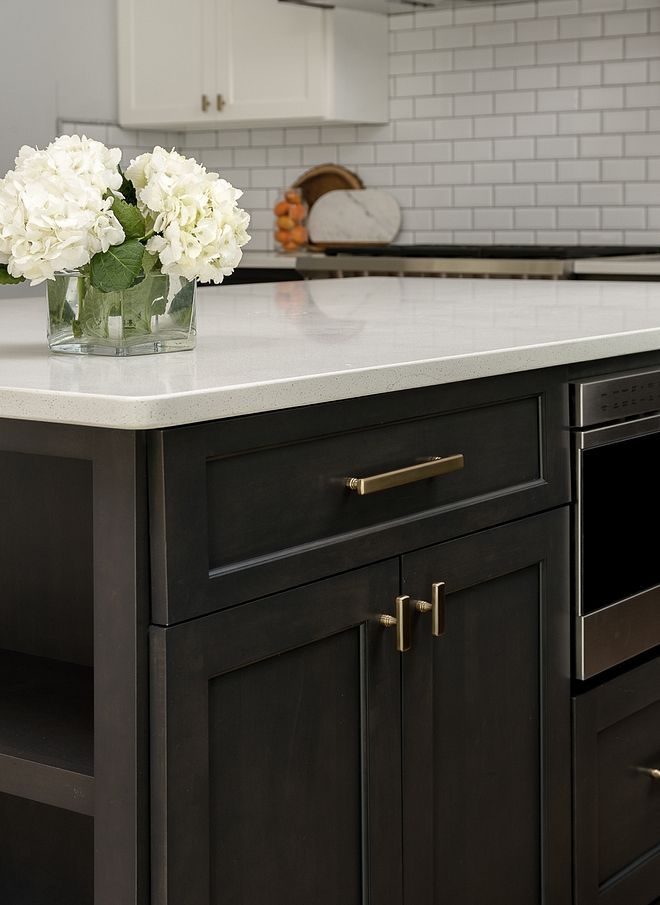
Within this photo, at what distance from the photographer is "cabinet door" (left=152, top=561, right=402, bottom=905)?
1.29m

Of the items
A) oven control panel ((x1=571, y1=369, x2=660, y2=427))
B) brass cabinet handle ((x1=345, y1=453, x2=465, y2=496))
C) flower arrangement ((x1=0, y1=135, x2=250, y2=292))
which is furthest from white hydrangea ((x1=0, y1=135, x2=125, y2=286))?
oven control panel ((x1=571, y1=369, x2=660, y2=427))

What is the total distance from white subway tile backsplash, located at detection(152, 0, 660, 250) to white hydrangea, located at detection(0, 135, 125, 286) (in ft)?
12.3

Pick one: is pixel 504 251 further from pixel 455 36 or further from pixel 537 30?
pixel 455 36

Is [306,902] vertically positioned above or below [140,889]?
below

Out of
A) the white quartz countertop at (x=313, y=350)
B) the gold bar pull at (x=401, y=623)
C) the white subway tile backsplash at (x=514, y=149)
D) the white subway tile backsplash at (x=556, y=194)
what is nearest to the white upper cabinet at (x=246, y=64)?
the white subway tile backsplash at (x=514, y=149)

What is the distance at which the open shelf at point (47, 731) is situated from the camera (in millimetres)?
1380

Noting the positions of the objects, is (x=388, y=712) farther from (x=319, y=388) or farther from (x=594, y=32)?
(x=594, y=32)

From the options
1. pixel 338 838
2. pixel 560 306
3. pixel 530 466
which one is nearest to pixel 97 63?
pixel 560 306

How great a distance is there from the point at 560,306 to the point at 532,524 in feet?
2.33

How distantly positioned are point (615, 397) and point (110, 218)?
882mm

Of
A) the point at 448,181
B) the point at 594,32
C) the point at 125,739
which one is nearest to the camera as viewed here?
the point at 125,739

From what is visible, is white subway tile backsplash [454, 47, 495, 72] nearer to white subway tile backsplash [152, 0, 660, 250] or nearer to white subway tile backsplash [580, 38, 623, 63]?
white subway tile backsplash [152, 0, 660, 250]

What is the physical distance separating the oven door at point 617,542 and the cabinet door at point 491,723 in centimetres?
5

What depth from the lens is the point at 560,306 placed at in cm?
243
